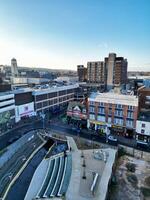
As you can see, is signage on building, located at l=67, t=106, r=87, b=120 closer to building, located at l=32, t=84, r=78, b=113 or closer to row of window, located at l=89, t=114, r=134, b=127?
row of window, located at l=89, t=114, r=134, b=127

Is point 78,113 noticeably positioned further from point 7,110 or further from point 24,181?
point 24,181

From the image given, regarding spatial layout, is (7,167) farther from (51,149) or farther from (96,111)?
(96,111)

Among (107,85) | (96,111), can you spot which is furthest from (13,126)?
(107,85)

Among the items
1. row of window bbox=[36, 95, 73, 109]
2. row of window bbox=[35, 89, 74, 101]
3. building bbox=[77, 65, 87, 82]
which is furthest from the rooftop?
building bbox=[77, 65, 87, 82]

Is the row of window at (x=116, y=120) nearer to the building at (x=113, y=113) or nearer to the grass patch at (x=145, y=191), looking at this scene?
the building at (x=113, y=113)

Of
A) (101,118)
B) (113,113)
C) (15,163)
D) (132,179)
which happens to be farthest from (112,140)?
(15,163)
